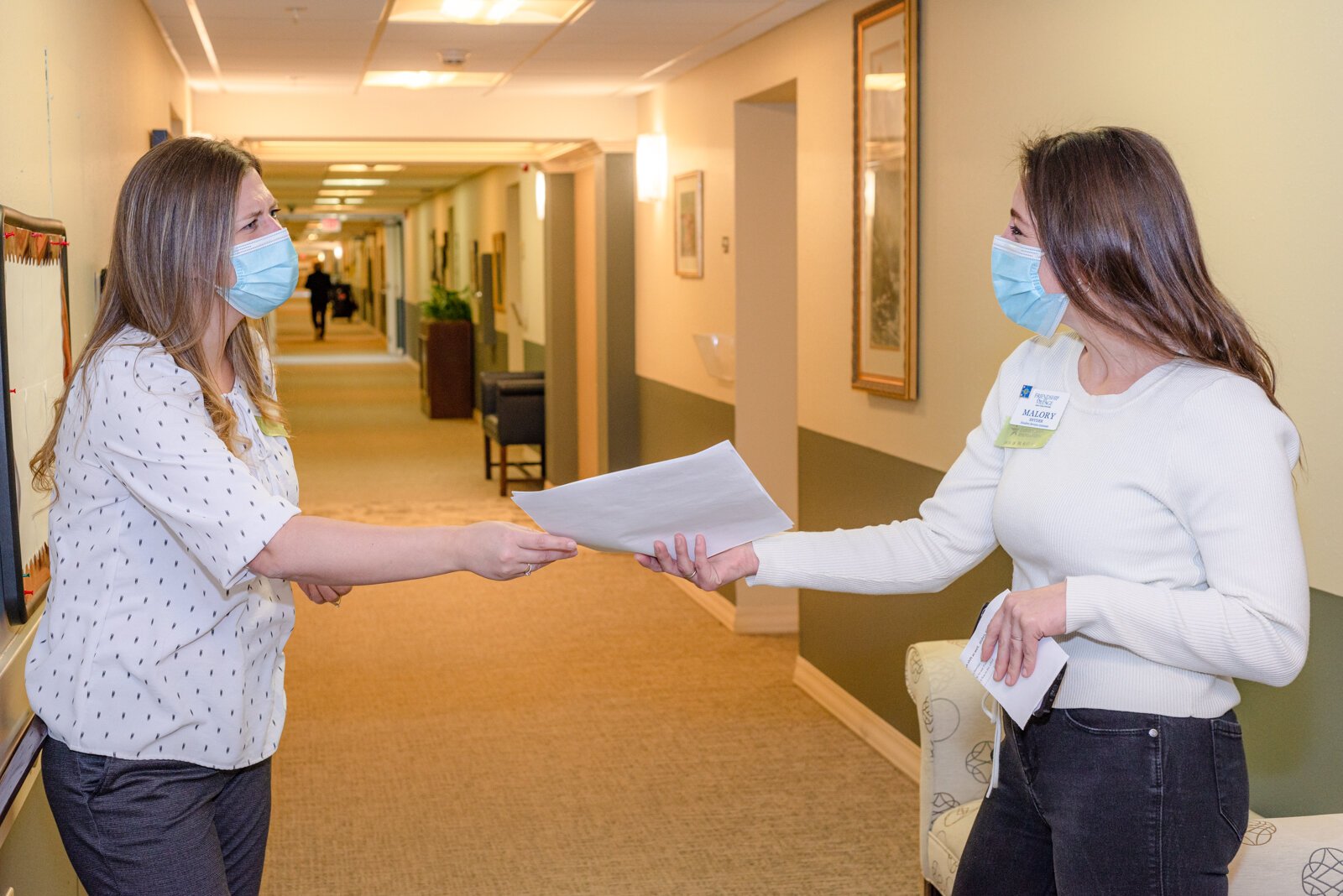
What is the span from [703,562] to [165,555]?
0.83m

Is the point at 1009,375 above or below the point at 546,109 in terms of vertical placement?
below

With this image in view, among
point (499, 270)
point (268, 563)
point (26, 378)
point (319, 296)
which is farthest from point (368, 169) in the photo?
point (319, 296)

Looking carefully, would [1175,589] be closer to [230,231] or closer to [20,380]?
[230,231]

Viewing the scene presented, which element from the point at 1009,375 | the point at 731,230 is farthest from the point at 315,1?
the point at 1009,375

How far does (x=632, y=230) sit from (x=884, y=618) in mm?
4073

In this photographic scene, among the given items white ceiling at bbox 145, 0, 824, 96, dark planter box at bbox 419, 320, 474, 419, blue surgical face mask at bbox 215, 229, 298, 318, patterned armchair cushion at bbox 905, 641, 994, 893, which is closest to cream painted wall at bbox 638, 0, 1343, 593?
white ceiling at bbox 145, 0, 824, 96

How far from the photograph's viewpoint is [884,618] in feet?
15.4

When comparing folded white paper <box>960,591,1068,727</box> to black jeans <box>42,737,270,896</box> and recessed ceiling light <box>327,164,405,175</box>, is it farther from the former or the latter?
recessed ceiling light <box>327,164,405,175</box>

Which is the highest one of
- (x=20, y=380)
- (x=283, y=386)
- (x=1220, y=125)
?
(x=1220, y=125)

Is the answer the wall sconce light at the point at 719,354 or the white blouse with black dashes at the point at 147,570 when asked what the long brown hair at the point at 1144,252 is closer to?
the white blouse with black dashes at the point at 147,570

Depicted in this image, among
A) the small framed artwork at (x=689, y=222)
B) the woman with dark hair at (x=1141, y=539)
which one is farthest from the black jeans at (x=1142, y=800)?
the small framed artwork at (x=689, y=222)

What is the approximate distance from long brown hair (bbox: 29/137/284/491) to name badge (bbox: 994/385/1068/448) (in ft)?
3.62

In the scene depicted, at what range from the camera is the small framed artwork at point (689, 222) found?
6.73 meters

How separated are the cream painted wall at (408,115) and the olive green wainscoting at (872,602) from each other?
→ 3.31 m
